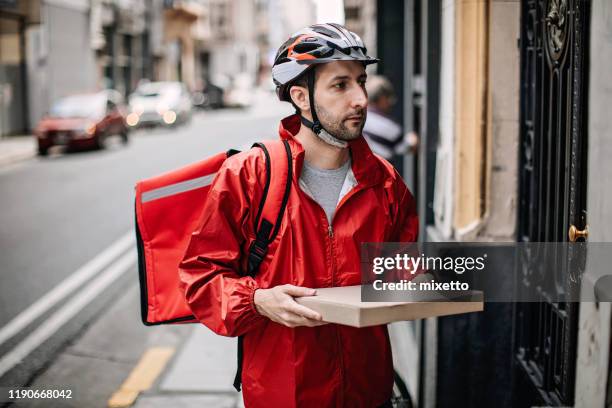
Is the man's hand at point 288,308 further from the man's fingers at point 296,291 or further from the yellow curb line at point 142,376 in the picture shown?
the yellow curb line at point 142,376

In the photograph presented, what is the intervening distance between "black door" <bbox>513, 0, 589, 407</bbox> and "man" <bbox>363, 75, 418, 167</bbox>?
3355 mm

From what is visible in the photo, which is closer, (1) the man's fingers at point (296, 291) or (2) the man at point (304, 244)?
(1) the man's fingers at point (296, 291)

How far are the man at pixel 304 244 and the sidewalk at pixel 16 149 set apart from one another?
18.8 meters

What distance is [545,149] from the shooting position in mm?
3486

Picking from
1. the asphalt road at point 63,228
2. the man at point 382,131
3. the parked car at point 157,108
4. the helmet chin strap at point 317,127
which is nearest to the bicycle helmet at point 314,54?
the helmet chin strap at point 317,127

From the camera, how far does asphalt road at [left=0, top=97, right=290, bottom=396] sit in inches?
268

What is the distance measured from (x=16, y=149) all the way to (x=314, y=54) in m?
22.0

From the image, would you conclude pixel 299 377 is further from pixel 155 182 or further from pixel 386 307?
pixel 155 182

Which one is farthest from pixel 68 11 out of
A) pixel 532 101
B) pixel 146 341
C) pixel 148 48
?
pixel 532 101

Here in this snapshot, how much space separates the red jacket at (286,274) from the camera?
2.45m

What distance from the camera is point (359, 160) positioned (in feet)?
8.61

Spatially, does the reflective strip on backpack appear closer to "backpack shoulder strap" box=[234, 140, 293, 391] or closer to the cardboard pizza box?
"backpack shoulder strap" box=[234, 140, 293, 391]

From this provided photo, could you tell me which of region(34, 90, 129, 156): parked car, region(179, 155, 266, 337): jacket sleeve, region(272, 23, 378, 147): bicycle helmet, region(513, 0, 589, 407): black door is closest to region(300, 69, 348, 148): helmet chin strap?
region(272, 23, 378, 147): bicycle helmet

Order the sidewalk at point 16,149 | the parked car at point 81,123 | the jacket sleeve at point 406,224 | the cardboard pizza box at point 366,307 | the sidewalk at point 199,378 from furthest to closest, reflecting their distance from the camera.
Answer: the parked car at point 81,123
the sidewalk at point 16,149
the sidewalk at point 199,378
the jacket sleeve at point 406,224
the cardboard pizza box at point 366,307
